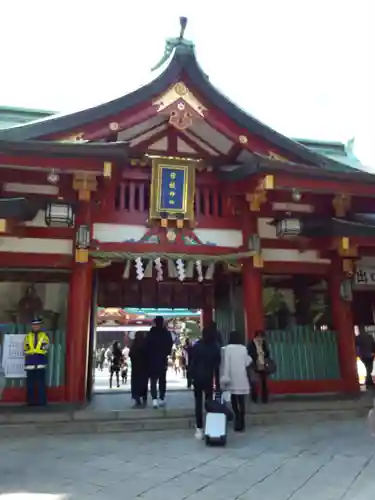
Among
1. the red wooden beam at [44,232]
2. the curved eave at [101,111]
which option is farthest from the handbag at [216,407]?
the curved eave at [101,111]

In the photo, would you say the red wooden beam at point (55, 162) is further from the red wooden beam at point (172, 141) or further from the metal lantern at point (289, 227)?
the metal lantern at point (289, 227)

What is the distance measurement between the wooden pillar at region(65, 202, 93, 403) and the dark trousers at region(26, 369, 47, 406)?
512 mm

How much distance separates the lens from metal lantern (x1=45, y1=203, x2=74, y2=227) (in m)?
9.45

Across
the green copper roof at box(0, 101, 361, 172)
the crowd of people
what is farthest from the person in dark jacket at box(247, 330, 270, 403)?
the green copper roof at box(0, 101, 361, 172)

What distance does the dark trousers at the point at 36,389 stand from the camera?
28.9 ft

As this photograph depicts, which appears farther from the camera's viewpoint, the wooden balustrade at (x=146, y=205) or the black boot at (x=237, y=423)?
the wooden balustrade at (x=146, y=205)

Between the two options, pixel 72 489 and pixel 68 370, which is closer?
pixel 72 489

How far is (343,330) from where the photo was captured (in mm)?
10906

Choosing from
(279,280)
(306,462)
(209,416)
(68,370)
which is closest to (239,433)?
(209,416)

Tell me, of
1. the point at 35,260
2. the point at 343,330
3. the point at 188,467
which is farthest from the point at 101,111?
the point at 343,330

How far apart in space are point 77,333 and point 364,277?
7415mm

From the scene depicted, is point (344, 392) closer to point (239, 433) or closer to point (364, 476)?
point (239, 433)

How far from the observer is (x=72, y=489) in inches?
191

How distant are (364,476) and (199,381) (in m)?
2.71
